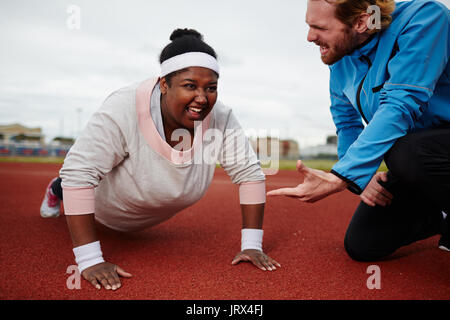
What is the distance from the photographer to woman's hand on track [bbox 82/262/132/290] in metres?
1.99

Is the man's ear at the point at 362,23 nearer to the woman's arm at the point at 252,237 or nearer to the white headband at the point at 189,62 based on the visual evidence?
the white headband at the point at 189,62

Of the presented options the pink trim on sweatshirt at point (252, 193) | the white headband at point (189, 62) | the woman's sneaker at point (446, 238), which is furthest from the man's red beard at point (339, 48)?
the woman's sneaker at point (446, 238)

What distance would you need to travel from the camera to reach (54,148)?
3178 centimetres

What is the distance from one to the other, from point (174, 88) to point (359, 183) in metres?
1.31

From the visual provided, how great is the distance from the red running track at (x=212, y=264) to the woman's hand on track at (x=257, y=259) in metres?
0.07

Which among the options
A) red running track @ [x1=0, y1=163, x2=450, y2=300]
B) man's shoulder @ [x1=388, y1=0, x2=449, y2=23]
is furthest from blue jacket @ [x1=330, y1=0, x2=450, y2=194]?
red running track @ [x1=0, y1=163, x2=450, y2=300]

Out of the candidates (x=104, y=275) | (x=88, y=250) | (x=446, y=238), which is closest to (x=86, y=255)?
(x=88, y=250)

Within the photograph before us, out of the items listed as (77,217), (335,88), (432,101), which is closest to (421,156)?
(432,101)

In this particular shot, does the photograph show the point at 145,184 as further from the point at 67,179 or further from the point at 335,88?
the point at 335,88

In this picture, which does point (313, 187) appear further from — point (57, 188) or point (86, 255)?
point (57, 188)

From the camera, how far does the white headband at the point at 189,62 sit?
7.61 feet

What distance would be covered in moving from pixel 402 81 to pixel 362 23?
0.44 metres

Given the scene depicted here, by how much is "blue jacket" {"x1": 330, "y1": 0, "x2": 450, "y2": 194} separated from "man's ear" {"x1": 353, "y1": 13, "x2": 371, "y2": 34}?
0.10m

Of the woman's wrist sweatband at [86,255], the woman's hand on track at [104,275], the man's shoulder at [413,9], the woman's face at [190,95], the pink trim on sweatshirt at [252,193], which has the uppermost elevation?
the man's shoulder at [413,9]
